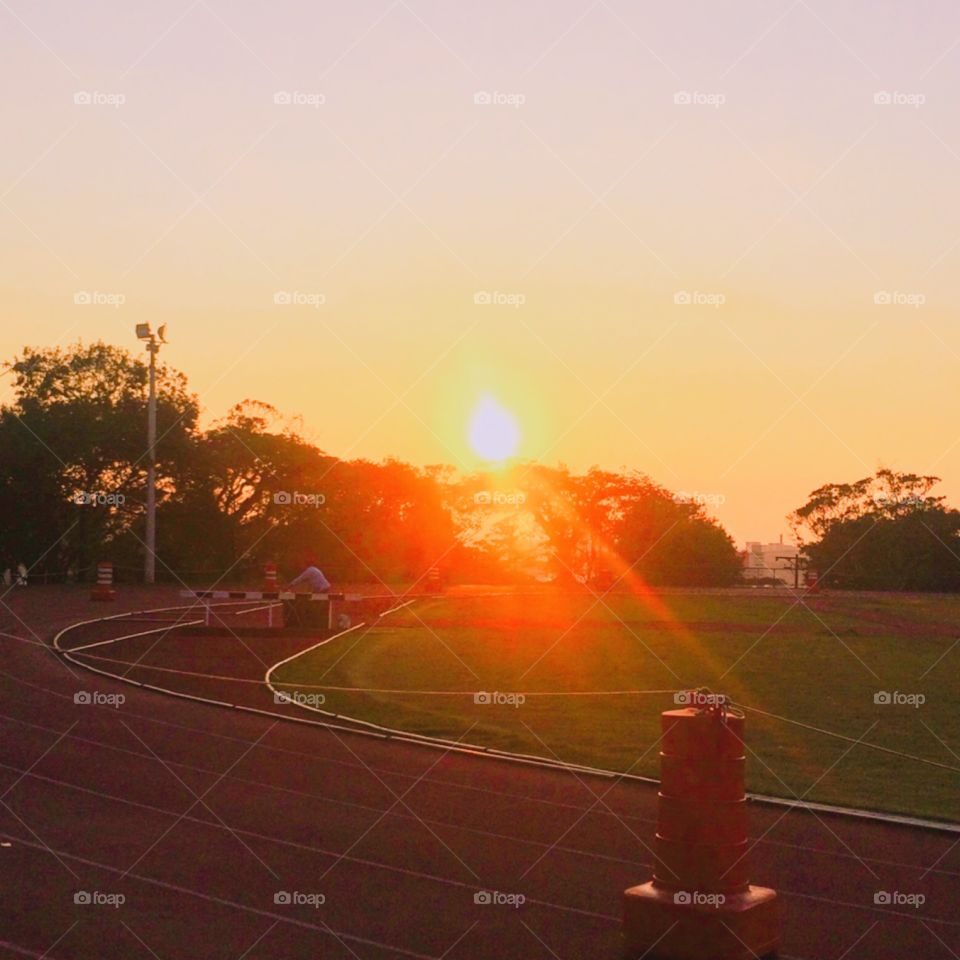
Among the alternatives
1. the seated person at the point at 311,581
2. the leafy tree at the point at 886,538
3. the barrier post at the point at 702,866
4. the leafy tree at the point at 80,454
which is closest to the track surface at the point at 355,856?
the barrier post at the point at 702,866

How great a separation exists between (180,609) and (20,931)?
2999 cm

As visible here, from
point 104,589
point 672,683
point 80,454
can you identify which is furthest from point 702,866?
point 80,454

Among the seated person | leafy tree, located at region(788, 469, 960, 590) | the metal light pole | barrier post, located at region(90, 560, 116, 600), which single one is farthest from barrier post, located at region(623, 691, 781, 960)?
leafy tree, located at region(788, 469, 960, 590)

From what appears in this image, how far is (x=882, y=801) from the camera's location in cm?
1098

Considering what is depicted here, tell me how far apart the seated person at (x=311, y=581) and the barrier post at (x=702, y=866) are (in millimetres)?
21733

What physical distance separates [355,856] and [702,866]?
2768mm

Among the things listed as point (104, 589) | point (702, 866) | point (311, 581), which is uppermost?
point (311, 581)

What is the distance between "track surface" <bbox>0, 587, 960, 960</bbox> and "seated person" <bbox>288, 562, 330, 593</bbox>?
1474 centimetres

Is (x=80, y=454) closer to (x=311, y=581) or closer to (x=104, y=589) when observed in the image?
(x=104, y=589)

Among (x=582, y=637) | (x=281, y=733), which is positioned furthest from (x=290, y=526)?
(x=281, y=733)

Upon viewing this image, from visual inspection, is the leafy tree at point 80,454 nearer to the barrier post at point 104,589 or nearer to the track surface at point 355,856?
the barrier post at point 104,589

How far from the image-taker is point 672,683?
67.1 feet

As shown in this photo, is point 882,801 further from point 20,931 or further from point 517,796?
point 20,931

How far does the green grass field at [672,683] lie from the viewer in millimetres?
12727
